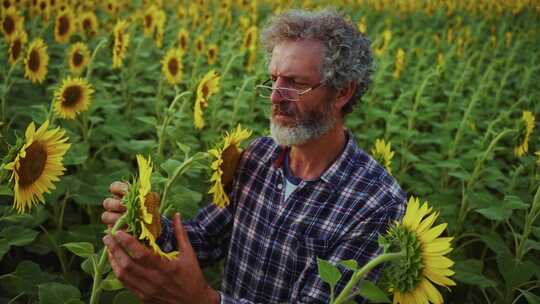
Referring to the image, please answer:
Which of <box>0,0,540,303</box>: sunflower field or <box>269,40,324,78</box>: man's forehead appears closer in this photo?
<box>0,0,540,303</box>: sunflower field

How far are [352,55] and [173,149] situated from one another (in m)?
1.45

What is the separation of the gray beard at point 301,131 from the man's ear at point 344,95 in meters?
0.10

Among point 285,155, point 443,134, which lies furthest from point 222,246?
point 443,134

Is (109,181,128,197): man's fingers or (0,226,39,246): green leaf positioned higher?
(109,181,128,197): man's fingers

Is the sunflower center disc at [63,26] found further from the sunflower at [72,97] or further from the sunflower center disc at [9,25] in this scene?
the sunflower at [72,97]

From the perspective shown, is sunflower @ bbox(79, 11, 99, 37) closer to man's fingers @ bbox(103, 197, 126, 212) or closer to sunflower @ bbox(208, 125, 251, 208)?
sunflower @ bbox(208, 125, 251, 208)

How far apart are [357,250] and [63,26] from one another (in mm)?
3271

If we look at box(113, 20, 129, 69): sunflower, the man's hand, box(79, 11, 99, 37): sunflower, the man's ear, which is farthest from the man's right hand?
box(79, 11, 99, 37): sunflower

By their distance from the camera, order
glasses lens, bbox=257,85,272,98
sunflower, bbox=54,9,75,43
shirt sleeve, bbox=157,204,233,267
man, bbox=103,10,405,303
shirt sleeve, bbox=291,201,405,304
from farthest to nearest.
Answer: sunflower, bbox=54,9,75,43 < shirt sleeve, bbox=157,204,233,267 < glasses lens, bbox=257,85,272,98 < man, bbox=103,10,405,303 < shirt sleeve, bbox=291,201,405,304

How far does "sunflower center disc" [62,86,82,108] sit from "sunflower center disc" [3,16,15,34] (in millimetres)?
1341

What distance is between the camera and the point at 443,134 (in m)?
3.64

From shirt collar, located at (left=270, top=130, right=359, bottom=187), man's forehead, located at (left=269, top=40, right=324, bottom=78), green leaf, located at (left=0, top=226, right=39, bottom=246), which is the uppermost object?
man's forehead, located at (left=269, top=40, right=324, bottom=78)

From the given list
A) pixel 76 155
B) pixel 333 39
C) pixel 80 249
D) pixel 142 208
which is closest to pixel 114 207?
pixel 80 249

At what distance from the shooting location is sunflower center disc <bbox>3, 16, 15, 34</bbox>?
11.3 ft
